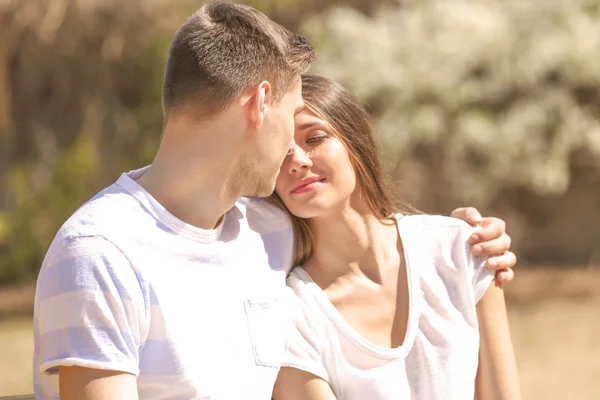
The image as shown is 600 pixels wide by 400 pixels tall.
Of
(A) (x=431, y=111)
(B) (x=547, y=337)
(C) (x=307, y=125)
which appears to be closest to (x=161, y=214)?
(C) (x=307, y=125)

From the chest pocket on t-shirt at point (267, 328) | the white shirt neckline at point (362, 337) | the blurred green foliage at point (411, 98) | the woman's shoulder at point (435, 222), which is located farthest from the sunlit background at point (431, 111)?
the chest pocket on t-shirt at point (267, 328)

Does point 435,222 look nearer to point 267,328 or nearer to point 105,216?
point 267,328

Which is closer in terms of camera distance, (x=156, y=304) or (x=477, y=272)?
(x=156, y=304)

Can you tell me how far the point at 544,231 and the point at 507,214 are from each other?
648mm

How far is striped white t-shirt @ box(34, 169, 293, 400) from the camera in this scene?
2025mm

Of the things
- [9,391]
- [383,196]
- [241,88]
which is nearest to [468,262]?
[383,196]

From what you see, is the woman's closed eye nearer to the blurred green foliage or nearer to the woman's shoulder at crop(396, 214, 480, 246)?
the woman's shoulder at crop(396, 214, 480, 246)

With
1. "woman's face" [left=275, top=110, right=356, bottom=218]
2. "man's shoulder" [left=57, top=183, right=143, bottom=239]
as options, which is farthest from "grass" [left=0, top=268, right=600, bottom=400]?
"man's shoulder" [left=57, top=183, right=143, bottom=239]

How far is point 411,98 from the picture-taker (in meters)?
9.31

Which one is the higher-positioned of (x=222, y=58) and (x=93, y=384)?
(x=222, y=58)

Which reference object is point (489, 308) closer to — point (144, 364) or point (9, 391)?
point (144, 364)

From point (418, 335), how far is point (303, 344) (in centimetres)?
36

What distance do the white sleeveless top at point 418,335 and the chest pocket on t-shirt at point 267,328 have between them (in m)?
0.10

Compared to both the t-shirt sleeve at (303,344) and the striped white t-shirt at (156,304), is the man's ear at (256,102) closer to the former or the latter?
the striped white t-shirt at (156,304)
